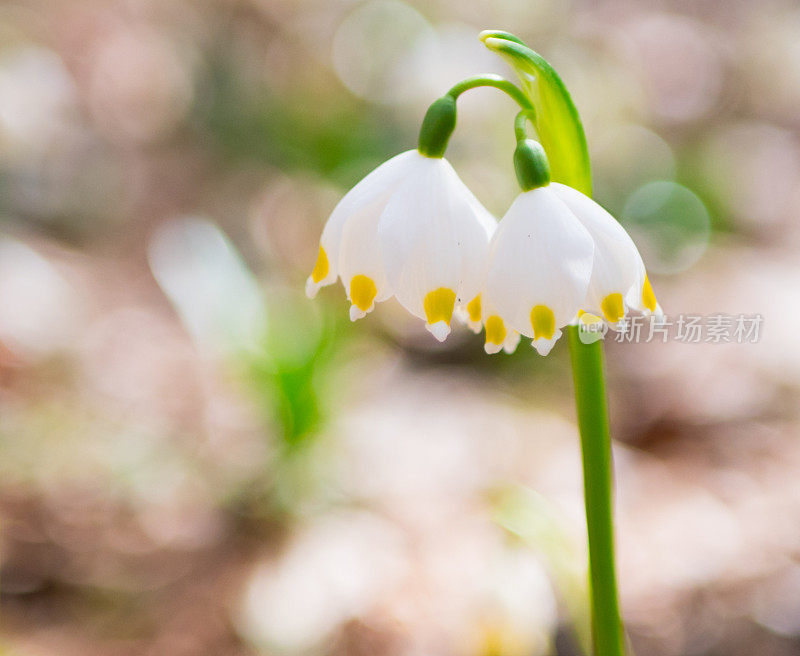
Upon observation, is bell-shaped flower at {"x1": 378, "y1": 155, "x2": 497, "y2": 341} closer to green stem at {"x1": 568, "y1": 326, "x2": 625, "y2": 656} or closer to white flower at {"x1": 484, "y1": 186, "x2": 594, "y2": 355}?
white flower at {"x1": 484, "y1": 186, "x2": 594, "y2": 355}

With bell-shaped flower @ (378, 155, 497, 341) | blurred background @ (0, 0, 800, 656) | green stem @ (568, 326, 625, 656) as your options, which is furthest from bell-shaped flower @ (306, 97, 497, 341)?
blurred background @ (0, 0, 800, 656)

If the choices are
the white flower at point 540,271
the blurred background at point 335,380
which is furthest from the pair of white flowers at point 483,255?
the blurred background at point 335,380

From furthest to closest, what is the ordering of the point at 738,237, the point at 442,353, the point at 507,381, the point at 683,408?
the point at 738,237 < the point at 442,353 < the point at 507,381 < the point at 683,408

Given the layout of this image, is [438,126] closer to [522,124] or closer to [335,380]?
[522,124]

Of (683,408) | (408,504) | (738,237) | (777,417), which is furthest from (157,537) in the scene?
(738,237)

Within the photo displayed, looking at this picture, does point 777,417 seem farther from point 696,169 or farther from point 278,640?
point 696,169

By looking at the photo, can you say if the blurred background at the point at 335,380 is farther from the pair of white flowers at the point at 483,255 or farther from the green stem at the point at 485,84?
the green stem at the point at 485,84

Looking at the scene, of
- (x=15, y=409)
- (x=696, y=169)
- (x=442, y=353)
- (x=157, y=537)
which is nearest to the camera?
(x=157, y=537)
